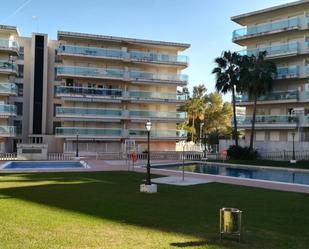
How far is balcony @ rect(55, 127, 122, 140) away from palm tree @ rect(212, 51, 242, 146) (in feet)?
45.8

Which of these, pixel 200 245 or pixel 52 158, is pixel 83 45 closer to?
pixel 52 158

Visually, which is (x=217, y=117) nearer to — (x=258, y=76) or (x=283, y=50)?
(x=283, y=50)

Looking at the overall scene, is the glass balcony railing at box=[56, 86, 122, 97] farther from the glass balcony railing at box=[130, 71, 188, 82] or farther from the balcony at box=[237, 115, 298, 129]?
the balcony at box=[237, 115, 298, 129]

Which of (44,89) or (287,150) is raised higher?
(44,89)

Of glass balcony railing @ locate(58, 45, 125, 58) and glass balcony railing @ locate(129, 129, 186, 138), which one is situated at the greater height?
glass balcony railing @ locate(58, 45, 125, 58)

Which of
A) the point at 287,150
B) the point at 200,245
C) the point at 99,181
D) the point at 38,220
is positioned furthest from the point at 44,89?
the point at 200,245

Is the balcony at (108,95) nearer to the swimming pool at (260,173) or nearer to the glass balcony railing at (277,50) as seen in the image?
the glass balcony railing at (277,50)

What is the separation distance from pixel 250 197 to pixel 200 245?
9.51m

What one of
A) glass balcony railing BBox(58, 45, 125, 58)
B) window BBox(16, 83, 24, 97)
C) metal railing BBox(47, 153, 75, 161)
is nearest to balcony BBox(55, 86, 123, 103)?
glass balcony railing BBox(58, 45, 125, 58)

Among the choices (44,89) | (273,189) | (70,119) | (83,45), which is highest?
(83,45)

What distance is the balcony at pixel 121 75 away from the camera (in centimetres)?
5091

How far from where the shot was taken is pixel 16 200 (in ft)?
51.6

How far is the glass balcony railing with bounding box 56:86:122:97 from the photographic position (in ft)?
167

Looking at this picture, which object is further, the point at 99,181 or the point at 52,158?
the point at 52,158
